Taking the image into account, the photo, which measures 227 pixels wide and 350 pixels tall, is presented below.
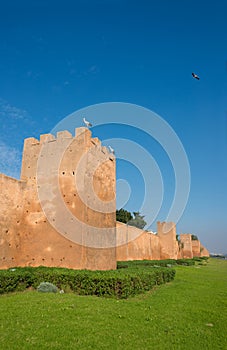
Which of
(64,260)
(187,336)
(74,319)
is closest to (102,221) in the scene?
(64,260)

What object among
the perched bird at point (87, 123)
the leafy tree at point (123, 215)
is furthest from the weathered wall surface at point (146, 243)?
the perched bird at point (87, 123)

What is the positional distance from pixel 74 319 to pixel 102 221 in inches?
245

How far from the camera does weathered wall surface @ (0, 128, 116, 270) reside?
1013cm

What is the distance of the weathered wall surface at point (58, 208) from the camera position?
10133 mm

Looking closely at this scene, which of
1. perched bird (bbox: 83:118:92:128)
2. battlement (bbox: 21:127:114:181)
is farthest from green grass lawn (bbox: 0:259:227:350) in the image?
perched bird (bbox: 83:118:92:128)

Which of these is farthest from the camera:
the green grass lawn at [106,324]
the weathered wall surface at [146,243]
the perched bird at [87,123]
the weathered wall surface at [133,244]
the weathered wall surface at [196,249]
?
the weathered wall surface at [196,249]

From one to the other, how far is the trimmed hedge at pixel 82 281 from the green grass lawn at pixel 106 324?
2.64ft

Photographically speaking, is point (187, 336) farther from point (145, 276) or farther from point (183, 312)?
point (145, 276)

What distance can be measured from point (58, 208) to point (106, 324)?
6042 millimetres

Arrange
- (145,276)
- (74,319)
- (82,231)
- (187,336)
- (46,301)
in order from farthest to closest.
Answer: (82,231), (145,276), (46,301), (74,319), (187,336)

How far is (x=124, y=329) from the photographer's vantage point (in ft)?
16.2

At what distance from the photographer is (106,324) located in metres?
5.15

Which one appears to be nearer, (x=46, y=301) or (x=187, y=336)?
(x=187, y=336)

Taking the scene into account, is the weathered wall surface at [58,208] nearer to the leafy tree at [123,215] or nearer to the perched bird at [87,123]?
the perched bird at [87,123]
